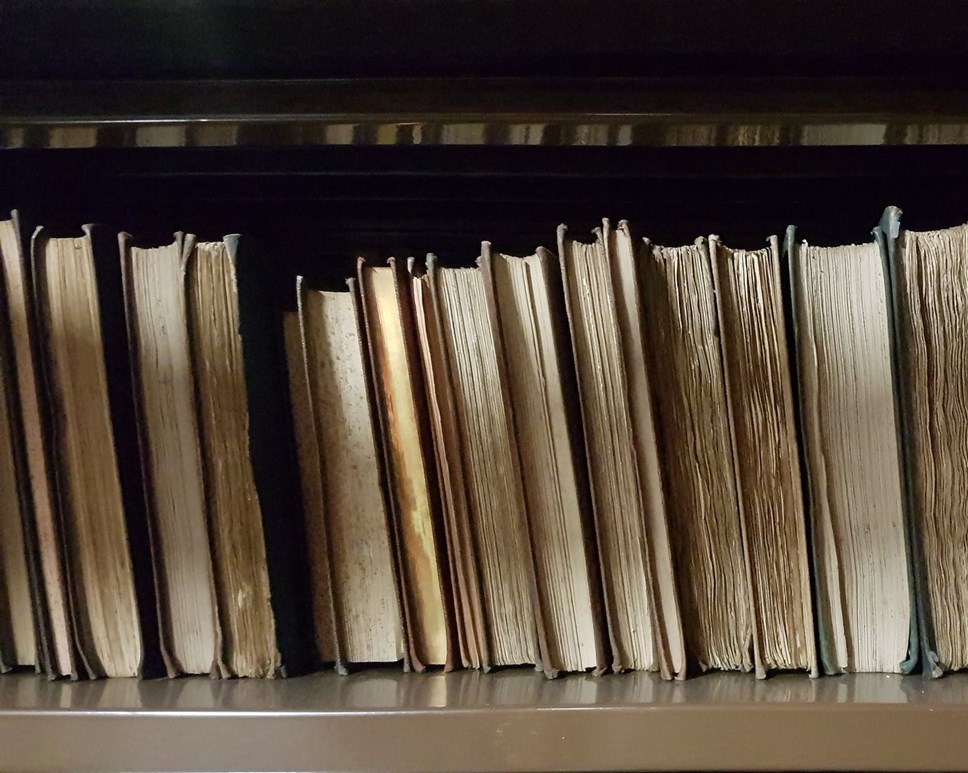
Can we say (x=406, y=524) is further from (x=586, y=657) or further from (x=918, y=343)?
(x=918, y=343)

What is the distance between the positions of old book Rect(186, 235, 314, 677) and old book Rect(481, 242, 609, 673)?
0.45ft

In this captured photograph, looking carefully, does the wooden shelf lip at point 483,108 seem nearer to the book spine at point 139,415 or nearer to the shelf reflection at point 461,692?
the book spine at point 139,415

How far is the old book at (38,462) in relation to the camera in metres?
0.46

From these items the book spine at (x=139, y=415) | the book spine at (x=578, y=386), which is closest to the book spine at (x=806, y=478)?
the book spine at (x=578, y=386)

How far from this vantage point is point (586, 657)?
0.46m

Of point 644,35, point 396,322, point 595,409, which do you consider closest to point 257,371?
point 396,322

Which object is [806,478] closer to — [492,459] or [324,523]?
[492,459]

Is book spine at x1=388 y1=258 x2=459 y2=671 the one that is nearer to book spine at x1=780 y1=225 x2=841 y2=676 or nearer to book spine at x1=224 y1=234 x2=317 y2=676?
book spine at x1=224 y1=234 x2=317 y2=676

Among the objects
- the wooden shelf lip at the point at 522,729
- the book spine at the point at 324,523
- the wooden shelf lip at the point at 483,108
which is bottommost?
the wooden shelf lip at the point at 522,729

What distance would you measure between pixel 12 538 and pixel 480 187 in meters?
0.39

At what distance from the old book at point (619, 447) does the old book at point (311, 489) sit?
0.16 metres

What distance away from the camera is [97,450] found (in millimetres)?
467

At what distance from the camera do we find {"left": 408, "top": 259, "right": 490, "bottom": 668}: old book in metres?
0.46

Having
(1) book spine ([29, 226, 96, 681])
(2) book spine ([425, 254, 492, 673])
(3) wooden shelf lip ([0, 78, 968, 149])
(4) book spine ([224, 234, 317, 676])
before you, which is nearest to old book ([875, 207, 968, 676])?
(3) wooden shelf lip ([0, 78, 968, 149])
